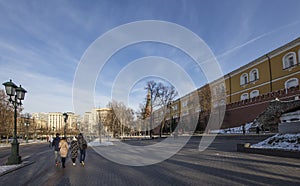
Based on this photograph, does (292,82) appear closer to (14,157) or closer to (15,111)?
(15,111)

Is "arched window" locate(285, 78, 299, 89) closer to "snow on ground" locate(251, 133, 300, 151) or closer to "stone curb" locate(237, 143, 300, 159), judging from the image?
"snow on ground" locate(251, 133, 300, 151)

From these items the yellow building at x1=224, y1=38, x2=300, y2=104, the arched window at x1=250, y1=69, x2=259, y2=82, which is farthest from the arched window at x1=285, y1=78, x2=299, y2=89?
the arched window at x1=250, y1=69, x2=259, y2=82

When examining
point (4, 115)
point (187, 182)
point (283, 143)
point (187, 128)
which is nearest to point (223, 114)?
point (187, 128)

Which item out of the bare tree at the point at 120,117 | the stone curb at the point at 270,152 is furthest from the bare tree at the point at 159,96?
the stone curb at the point at 270,152

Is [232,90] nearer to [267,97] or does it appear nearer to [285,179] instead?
[267,97]

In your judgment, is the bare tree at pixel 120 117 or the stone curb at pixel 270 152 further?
the bare tree at pixel 120 117

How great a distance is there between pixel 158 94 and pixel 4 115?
25765 mm

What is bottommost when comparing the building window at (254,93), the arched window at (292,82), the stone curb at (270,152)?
the stone curb at (270,152)

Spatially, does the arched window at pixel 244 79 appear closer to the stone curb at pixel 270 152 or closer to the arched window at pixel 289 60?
the arched window at pixel 289 60

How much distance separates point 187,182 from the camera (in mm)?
7203

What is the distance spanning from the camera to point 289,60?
124ft

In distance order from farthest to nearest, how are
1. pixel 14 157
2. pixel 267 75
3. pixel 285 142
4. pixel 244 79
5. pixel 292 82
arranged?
pixel 244 79 → pixel 267 75 → pixel 292 82 → pixel 285 142 → pixel 14 157

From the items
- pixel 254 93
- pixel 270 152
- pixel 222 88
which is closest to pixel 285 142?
pixel 270 152

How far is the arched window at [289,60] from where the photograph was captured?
36219mm
